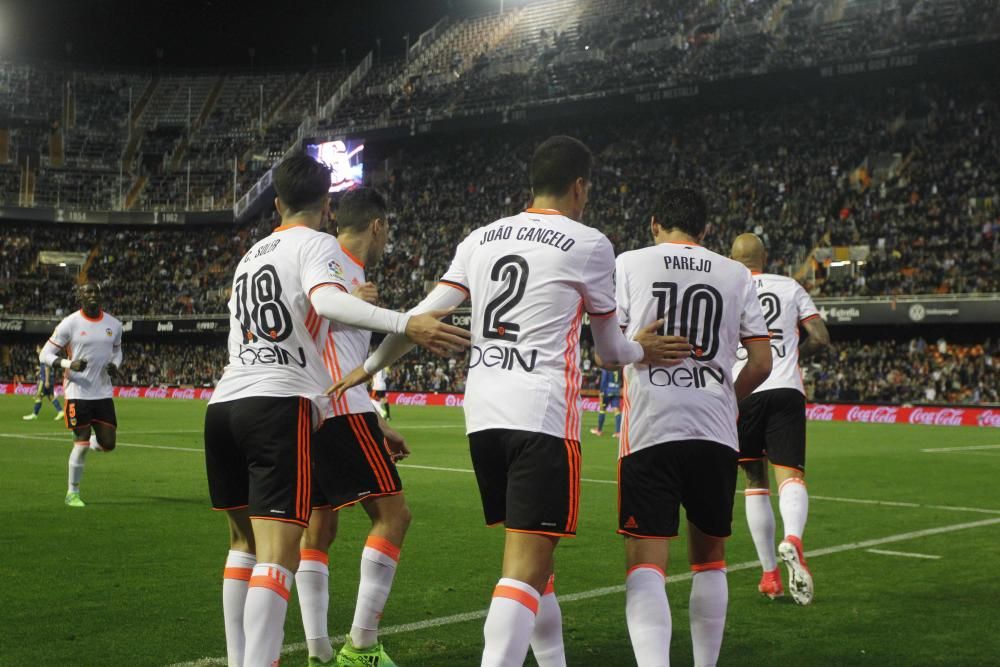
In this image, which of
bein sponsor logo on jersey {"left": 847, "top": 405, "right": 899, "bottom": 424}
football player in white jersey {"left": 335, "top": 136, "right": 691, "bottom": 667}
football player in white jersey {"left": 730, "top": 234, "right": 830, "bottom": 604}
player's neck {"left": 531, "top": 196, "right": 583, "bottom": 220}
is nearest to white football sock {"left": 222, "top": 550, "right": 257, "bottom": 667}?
football player in white jersey {"left": 335, "top": 136, "right": 691, "bottom": 667}

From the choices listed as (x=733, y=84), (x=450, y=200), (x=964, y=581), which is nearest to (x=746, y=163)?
(x=733, y=84)

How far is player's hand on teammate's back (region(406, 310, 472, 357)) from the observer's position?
13.9ft

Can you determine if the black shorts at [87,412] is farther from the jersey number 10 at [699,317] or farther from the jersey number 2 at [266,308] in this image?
the jersey number 10 at [699,317]

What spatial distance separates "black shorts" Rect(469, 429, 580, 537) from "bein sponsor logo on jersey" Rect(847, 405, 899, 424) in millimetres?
29246

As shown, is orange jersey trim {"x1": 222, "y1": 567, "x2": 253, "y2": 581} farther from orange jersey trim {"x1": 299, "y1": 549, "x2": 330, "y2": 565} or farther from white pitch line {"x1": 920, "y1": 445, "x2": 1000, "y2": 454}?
white pitch line {"x1": 920, "y1": 445, "x2": 1000, "y2": 454}

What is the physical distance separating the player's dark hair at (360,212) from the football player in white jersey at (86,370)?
7.02 meters

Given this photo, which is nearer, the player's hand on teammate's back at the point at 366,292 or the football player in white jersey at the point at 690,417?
the football player in white jersey at the point at 690,417

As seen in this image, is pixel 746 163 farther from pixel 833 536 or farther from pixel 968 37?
pixel 833 536

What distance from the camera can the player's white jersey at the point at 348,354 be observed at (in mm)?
5469

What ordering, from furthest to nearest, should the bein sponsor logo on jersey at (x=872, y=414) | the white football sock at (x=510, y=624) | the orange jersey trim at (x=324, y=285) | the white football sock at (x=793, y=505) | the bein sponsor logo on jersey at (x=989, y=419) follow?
1. the bein sponsor logo on jersey at (x=872, y=414)
2. the bein sponsor logo on jersey at (x=989, y=419)
3. the white football sock at (x=793, y=505)
4. the orange jersey trim at (x=324, y=285)
5. the white football sock at (x=510, y=624)

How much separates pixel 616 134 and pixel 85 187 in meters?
31.6

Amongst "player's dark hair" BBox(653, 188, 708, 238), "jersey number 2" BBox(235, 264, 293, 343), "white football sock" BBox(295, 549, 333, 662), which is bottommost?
"white football sock" BBox(295, 549, 333, 662)

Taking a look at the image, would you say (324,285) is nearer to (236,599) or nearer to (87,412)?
(236,599)

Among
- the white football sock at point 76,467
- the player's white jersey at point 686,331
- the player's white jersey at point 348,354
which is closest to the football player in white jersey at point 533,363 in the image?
the player's white jersey at point 686,331
